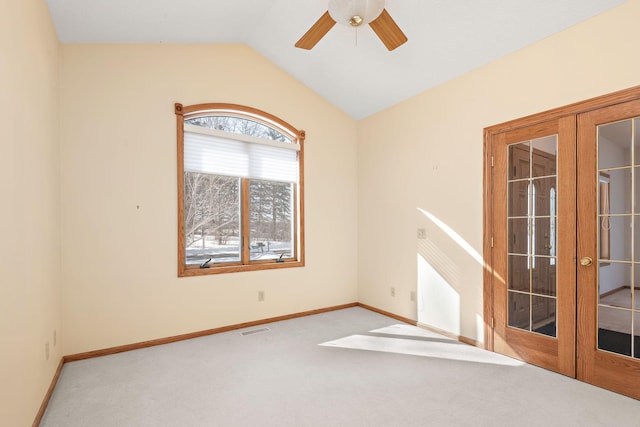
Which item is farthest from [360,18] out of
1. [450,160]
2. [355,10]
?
[450,160]

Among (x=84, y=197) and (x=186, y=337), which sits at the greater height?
(x=84, y=197)

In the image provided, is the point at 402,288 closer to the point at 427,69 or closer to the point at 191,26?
the point at 427,69

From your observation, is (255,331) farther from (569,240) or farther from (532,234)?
(569,240)

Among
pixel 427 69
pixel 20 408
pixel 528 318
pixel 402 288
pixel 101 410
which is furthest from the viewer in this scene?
pixel 402 288

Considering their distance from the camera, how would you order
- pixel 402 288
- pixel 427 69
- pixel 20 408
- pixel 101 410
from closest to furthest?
1. pixel 20 408
2. pixel 101 410
3. pixel 427 69
4. pixel 402 288

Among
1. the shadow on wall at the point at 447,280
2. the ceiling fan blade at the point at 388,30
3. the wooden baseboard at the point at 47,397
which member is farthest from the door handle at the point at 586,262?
the wooden baseboard at the point at 47,397

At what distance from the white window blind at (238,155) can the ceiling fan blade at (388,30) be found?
85.5 inches

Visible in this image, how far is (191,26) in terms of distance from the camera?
336 centimetres

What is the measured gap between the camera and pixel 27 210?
2057mm

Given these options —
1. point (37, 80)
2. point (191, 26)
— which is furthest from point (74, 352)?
point (191, 26)

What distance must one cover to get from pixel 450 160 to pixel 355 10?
6.98 ft

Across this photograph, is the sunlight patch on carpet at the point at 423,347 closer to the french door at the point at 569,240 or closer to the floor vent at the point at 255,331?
the french door at the point at 569,240

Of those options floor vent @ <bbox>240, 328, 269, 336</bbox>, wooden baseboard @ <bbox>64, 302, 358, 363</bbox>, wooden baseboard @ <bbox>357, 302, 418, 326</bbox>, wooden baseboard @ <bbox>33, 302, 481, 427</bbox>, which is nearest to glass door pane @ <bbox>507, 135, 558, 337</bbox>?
wooden baseboard @ <bbox>33, 302, 481, 427</bbox>

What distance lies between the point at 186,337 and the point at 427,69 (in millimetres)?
4096
